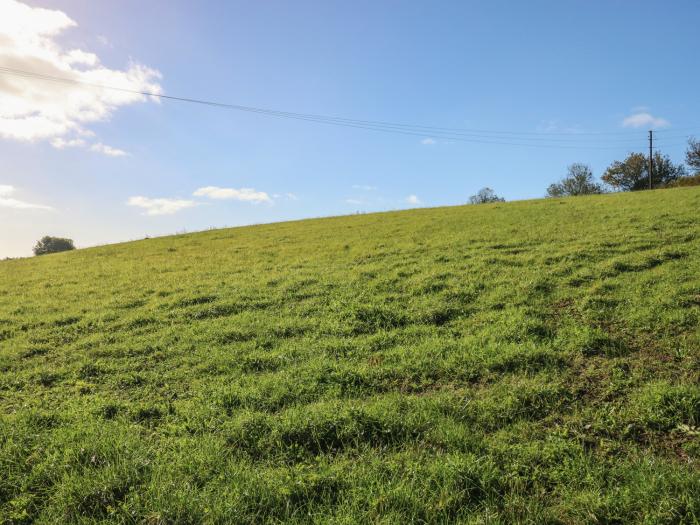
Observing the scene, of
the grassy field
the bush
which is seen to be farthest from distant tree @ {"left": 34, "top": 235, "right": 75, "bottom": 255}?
the bush

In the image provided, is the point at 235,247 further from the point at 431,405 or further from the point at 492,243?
the point at 431,405

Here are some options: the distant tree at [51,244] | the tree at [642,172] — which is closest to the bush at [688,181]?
the tree at [642,172]

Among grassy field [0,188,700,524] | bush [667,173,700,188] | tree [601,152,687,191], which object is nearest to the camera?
grassy field [0,188,700,524]

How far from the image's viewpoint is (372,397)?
6.19 metres

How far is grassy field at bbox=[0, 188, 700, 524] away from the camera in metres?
4.20

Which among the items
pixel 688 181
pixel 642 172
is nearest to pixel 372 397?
pixel 688 181

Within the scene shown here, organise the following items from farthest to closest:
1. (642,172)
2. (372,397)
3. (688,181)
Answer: (642,172), (688,181), (372,397)

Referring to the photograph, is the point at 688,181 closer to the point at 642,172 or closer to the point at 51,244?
the point at 642,172

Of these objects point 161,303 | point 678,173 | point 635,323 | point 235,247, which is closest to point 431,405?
point 635,323

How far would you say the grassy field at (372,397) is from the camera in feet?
13.8

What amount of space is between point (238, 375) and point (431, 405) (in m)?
3.40

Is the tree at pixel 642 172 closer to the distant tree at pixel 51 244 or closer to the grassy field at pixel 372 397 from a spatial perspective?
the grassy field at pixel 372 397

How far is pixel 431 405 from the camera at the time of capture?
5.78 m

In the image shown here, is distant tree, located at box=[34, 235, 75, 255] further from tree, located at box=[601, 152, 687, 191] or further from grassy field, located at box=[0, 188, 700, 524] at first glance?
tree, located at box=[601, 152, 687, 191]
